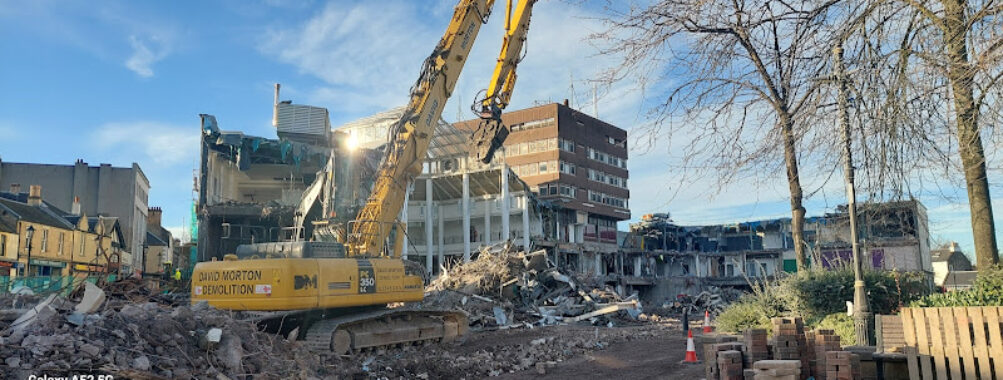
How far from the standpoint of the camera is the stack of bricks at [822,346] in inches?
257

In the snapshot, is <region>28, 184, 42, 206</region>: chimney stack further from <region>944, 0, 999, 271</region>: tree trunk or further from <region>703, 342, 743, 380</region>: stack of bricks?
<region>944, 0, 999, 271</region>: tree trunk

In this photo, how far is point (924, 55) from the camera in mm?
7137

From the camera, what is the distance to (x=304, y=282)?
1342 centimetres

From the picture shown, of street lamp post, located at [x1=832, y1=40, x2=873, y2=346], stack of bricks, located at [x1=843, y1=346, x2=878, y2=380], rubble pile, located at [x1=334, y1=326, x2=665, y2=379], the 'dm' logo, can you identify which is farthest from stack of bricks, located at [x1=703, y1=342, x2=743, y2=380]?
the 'dm' logo

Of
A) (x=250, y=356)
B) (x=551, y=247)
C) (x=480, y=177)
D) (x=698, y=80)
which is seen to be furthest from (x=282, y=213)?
(x=698, y=80)

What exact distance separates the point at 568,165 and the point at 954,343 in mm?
54071

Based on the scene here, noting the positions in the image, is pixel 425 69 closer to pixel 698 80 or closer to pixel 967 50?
pixel 698 80

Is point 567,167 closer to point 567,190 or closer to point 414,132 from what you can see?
point 567,190

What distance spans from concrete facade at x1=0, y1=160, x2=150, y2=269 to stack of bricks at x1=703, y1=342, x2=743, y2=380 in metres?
54.7

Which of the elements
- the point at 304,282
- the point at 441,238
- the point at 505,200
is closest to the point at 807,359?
the point at 304,282

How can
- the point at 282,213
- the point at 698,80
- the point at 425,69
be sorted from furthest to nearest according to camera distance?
the point at 282,213 < the point at 425,69 < the point at 698,80

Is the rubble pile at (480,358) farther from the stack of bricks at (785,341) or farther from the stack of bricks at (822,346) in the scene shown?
the stack of bricks at (822,346)

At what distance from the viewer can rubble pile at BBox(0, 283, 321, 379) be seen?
307 inches

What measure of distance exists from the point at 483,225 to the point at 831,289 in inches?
1559
